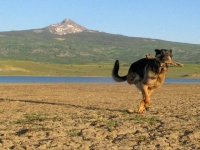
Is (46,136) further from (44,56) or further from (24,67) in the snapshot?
(44,56)

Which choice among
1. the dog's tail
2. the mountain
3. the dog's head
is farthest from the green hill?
the dog's head

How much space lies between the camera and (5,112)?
37.4 feet

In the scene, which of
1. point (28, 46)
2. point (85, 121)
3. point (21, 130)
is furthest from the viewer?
point (28, 46)

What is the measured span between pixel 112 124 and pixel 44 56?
150 meters

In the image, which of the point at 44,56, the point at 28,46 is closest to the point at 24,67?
the point at 44,56

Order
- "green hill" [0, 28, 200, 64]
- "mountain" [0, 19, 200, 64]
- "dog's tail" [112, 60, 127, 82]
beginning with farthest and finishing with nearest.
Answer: "mountain" [0, 19, 200, 64] → "green hill" [0, 28, 200, 64] → "dog's tail" [112, 60, 127, 82]

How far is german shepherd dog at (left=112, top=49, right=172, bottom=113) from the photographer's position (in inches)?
408

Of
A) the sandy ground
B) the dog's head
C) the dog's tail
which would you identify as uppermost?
the dog's head

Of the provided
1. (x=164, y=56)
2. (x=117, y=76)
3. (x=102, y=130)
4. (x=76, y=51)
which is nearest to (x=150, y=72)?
(x=164, y=56)

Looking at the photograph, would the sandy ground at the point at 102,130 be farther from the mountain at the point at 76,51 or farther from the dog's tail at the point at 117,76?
the mountain at the point at 76,51

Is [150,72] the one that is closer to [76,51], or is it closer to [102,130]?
[102,130]

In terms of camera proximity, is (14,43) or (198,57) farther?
(14,43)

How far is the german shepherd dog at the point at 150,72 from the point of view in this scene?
1035 centimetres

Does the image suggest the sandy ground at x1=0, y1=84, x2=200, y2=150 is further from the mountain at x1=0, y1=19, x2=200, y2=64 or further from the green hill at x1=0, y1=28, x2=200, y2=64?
the mountain at x1=0, y1=19, x2=200, y2=64
